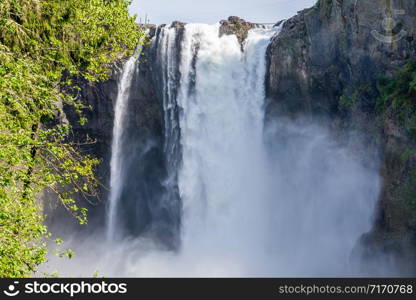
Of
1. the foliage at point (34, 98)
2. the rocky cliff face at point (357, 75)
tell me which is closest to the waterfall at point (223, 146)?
the rocky cliff face at point (357, 75)

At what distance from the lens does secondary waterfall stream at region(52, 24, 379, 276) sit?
23.1 m

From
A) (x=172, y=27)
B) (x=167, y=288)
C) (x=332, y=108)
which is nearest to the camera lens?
(x=167, y=288)

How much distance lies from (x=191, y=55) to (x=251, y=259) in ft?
43.9

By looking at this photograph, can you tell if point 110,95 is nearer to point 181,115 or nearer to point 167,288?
point 181,115

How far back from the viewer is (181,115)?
1037 inches

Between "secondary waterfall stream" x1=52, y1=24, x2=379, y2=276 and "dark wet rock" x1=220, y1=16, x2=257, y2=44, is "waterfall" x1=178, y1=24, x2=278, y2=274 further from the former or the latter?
"dark wet rock" x1=220, y1=16, x2=257, y2=44

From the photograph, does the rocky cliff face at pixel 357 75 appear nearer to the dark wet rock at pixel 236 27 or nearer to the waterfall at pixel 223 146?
the waterfall at pixel 223 146

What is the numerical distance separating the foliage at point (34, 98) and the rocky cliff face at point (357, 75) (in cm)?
1338

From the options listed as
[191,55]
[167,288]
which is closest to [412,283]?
[167,288]
